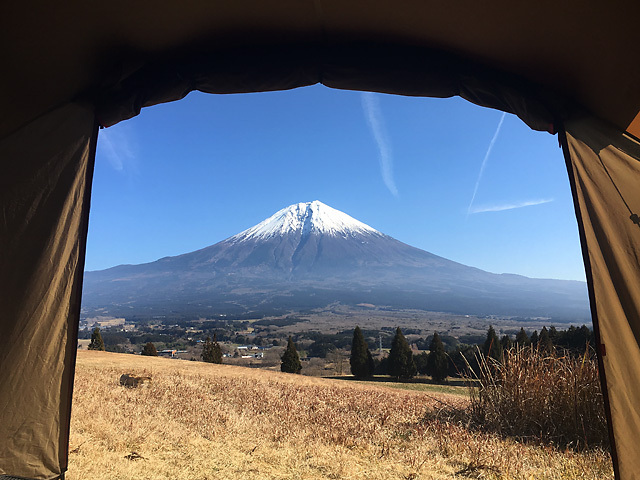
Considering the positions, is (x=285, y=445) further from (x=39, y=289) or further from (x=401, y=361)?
(x=401, y=361)

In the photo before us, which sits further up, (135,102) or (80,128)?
(135,102)

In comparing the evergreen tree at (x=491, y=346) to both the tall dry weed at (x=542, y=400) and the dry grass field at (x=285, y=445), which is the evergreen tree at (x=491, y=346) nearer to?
the tall dry weed at (x=542, y=400)

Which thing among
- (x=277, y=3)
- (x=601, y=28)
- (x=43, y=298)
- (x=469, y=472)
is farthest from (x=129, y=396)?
(x=601, y=28)

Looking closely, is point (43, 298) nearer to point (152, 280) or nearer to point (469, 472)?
point (469, 472)

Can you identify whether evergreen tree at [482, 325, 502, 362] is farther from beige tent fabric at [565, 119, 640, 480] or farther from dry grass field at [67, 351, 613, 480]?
beige tent fabric at [565, 119, 640, 480]

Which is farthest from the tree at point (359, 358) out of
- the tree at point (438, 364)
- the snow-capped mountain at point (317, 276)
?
the snow-capped mountain at point (317, 276)

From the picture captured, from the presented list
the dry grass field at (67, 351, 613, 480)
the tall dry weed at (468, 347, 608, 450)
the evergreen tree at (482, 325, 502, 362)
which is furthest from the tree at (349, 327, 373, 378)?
the tall dry weed at (468, 347, 608, 450)

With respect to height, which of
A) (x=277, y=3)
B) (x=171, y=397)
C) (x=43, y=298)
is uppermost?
(x=277, y=3)
